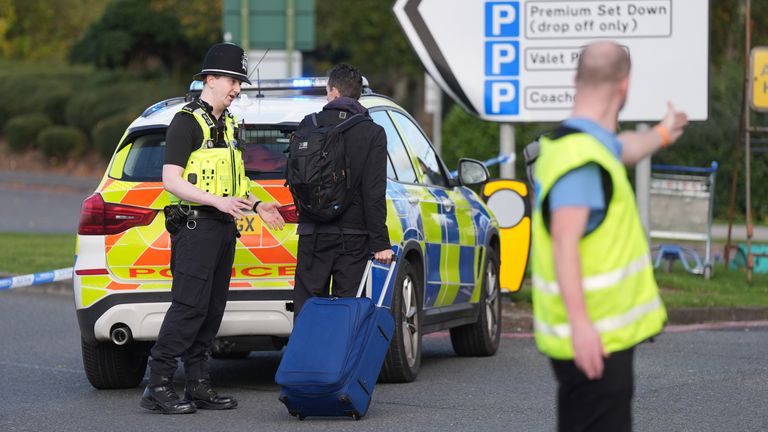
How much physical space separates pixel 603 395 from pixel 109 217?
15.4 feet

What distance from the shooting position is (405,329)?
9266 mm

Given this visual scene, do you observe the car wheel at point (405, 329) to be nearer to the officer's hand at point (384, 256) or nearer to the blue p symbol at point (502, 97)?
the officer's hand at point (384, 256)

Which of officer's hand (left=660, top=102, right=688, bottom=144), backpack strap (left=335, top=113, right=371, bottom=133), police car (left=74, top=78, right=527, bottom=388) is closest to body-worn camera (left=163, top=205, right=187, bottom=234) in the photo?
police car (left=74, top=78, right=527, bottom=388)

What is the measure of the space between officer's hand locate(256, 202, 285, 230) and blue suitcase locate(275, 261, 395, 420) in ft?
1.74

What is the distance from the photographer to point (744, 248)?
684 inches

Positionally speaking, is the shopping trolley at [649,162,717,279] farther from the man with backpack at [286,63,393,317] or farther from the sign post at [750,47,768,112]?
the man with backpack at [286,63,393,317]

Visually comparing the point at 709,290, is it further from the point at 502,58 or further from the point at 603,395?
the point at 603,395

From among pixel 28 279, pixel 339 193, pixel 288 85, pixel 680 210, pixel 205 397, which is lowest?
pixel 205 397

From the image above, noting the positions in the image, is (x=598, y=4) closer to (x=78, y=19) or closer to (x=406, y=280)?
Answer: (x=406, y=280)

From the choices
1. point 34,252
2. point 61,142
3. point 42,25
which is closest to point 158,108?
point 34,252

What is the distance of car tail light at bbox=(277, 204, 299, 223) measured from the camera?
8613 millimetres

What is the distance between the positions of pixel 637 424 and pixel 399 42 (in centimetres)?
3562

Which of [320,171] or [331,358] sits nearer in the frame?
[331,358]

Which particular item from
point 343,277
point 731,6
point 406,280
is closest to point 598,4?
point 406,280
